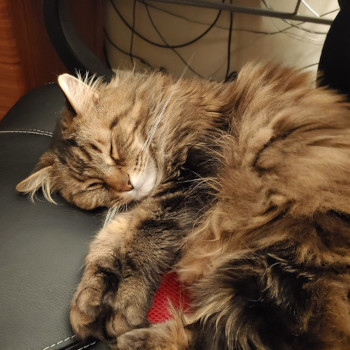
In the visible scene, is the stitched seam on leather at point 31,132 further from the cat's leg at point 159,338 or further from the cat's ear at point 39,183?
the cat's leg at point 159,338

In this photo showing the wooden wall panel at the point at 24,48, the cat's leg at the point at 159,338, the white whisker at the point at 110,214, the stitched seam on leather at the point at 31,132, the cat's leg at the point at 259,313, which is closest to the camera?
the cat's leg at the point at 259,313

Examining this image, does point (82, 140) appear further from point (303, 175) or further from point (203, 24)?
point (203, 24)

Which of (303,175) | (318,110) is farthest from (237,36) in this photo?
(303,175)

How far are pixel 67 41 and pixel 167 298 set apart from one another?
3.86 ft

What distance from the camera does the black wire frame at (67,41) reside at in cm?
150

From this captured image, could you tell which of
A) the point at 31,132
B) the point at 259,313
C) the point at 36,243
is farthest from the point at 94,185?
the point at 259,313

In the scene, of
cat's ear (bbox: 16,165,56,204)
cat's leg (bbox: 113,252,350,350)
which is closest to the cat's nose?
cat's ear (bbox: 16,165,56,204)

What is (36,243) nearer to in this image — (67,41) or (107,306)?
(107,306)

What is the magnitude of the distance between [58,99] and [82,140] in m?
0.46

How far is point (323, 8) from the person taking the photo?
6.72 feet

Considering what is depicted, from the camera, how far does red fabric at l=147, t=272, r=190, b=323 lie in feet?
2.86

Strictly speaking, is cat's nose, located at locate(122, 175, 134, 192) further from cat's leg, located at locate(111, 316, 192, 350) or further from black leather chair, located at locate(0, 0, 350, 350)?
cat's leg, located at locate(111, 316, 192, 350)

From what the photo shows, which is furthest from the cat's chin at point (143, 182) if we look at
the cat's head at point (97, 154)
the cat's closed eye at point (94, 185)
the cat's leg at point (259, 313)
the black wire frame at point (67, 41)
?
the black wire frame at point (67, 41)

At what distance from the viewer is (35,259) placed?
92 centimetres
